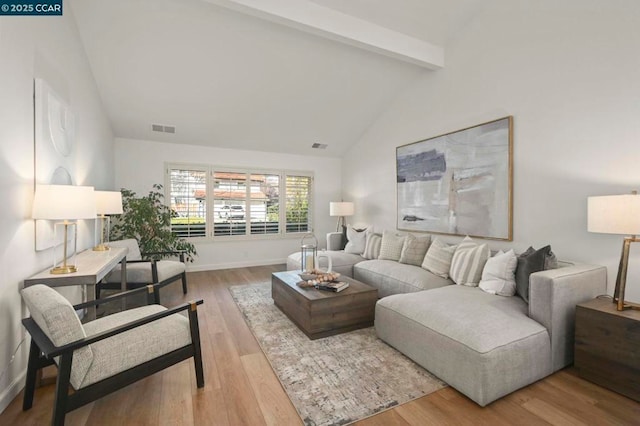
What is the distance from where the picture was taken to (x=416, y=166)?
466 cm

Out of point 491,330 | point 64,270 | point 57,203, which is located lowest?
point 491,330

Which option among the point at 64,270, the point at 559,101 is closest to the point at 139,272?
the point at 64,270

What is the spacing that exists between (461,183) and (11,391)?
4584 millimetres

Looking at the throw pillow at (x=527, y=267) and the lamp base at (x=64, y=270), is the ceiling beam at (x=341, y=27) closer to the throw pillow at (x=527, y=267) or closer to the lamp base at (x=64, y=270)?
the lamp base at (x=64, y=270)

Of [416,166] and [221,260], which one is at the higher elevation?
[416,166]

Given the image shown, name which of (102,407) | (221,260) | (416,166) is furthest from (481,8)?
(221,260)

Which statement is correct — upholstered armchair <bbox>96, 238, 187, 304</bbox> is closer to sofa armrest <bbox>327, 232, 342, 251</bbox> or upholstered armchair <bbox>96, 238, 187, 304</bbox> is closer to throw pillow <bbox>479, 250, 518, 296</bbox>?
sofa armrest <bbox>327, 232, 342, 251</bbox>

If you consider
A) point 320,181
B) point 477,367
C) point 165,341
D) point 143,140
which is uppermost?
point 143,140

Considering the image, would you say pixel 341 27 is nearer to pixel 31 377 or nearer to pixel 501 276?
pixel 501 276

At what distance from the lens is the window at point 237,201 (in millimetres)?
5539

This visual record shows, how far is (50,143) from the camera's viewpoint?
8.18ft

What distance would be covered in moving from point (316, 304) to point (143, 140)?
4.51 m

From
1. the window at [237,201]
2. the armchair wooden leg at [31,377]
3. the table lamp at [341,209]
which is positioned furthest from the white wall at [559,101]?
the armchair wooden leg at [31,377]

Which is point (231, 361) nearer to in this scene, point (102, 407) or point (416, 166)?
point (102, 407)
